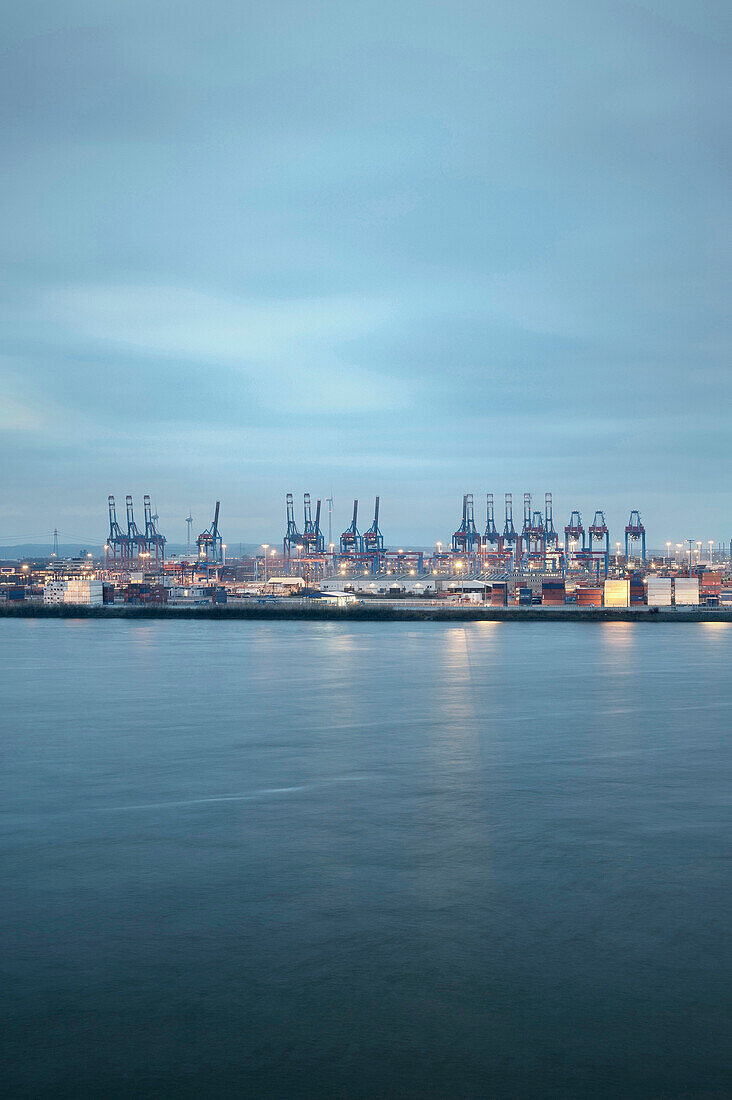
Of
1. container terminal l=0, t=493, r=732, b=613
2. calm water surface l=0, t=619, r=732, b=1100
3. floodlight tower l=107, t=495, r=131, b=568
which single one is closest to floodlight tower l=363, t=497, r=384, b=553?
container terminal l=0, t=493, r=732, b=613

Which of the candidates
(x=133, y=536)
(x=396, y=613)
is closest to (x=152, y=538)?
(x=133, y=536)

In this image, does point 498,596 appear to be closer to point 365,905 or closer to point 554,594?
point 554,594

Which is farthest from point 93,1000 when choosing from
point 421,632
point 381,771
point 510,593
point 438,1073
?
point 510,593

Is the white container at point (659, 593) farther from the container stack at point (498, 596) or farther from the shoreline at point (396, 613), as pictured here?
the container stack at point (498, 596)

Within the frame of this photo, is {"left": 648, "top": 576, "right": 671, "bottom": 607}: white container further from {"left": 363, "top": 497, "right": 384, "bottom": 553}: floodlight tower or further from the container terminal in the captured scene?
{"left": 363, "top": 497, "right": 384, "bottom": 553}: floodlight tower

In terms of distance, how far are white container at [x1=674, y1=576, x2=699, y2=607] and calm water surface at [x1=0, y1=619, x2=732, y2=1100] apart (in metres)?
37.5

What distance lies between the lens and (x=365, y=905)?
25.3 feet

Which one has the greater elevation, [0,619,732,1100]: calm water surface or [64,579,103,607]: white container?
[64,579,103,607]: white container

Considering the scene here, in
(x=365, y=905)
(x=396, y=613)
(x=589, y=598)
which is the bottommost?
(x=396, y=613)

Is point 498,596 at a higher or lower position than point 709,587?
lower

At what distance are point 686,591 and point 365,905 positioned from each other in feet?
170

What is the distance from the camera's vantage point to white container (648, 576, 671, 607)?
5350 centimetres

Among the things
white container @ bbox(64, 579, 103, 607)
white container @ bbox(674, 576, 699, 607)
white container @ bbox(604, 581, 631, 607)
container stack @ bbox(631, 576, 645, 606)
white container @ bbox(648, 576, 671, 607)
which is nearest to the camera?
white container @ bbox(648, 576, 671, 607)

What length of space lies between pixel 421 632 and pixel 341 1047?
38.1m
